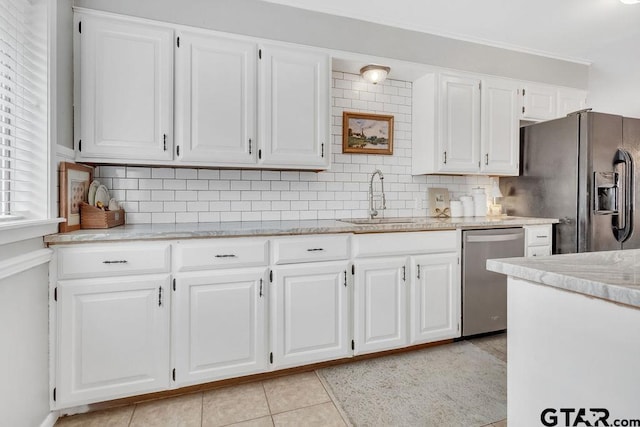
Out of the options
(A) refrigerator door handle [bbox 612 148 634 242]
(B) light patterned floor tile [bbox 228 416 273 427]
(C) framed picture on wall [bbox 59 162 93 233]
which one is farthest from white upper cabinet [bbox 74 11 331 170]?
(A) refrigerator door handle [bbox 612 148 634 242]

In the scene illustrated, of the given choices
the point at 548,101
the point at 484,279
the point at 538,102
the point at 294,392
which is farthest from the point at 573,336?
the point at 548,101

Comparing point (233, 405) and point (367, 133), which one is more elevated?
point (367, 133)

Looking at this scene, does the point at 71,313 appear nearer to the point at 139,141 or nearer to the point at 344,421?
the point at 139,141

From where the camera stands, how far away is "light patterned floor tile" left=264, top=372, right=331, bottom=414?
1890 mm

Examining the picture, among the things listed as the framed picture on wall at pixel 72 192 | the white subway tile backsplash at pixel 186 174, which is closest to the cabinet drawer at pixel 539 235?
the white subway tile backsplash at pixel 186 174

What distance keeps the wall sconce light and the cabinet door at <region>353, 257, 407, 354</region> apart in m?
1.47

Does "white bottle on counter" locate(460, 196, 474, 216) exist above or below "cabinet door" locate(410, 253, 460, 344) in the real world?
above

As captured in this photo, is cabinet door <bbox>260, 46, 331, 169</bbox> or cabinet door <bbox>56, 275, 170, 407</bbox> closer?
cabinet door <bbox>56, 275, 170, 407</bbox>

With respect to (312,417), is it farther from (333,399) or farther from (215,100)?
(215,100)

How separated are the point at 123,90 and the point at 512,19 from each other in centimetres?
298

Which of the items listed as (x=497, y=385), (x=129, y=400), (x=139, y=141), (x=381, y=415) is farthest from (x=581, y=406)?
(x=139, y=141)

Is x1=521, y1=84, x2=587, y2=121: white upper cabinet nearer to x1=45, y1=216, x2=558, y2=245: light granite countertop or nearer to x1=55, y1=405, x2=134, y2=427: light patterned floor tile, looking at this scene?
x1=45, y1=216, x2=558, y2=245: light granite countertop

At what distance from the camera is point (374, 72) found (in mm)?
2740

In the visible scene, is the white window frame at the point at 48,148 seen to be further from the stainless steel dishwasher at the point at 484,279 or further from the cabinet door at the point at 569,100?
the cabinet door at the point at 569,100
